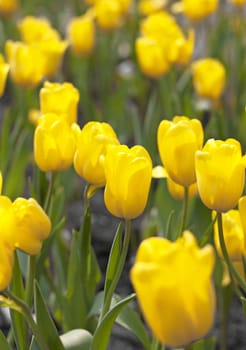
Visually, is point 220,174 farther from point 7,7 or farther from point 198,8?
point 7,7

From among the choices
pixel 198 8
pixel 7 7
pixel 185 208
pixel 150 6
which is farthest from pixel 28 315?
pixel 7 7

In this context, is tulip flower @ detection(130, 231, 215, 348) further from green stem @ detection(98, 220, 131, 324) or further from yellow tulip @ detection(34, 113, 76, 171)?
yellow tulip @ detection(34, 113, 76, 171)

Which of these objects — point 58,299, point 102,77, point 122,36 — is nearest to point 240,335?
point 58,299

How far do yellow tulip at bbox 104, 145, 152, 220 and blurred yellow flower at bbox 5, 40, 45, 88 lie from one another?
0.95 metres

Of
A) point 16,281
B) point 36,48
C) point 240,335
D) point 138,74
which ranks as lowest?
point 240,335

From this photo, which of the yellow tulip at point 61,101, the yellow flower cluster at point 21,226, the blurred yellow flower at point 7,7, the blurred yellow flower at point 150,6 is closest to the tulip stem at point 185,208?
the yellow flower cluster at point 21,226

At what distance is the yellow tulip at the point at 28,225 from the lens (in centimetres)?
113

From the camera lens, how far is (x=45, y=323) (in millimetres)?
1214

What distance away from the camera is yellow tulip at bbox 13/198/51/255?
3.69 feet

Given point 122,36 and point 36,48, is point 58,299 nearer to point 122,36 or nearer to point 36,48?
point 36,48

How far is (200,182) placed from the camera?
1133mm

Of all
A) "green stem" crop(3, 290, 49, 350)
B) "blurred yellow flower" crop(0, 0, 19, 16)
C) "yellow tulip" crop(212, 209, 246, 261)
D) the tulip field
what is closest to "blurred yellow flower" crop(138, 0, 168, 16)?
the tulip field

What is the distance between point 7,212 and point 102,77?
83.8 inches

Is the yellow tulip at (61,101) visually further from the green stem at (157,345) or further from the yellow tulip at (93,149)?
the green stem at (157,345)
